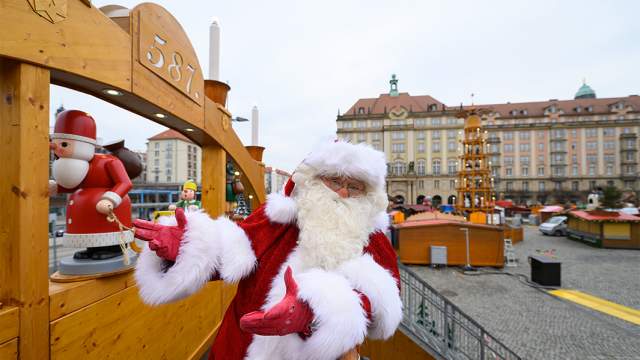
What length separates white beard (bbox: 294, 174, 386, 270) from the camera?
125 centimetres

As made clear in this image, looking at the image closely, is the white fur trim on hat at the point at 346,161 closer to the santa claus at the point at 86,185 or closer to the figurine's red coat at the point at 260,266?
the figurine's red coat at the point at 260,266

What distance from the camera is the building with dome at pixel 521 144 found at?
40.3 m

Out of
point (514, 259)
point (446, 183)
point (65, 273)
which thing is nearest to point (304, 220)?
point (65, 273)

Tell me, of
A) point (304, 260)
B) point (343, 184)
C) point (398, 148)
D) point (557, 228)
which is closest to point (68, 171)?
point (304, 260)

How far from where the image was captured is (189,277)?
1229 mm

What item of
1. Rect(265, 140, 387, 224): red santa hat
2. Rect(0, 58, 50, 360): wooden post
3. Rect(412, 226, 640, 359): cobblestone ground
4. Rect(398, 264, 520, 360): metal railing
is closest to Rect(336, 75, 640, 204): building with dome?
Rect(412, 226, 640, 359): cobblestone ground

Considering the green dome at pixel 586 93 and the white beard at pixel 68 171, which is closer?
the white beard at pixel 68 171

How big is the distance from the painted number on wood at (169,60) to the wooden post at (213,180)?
26.1 inches

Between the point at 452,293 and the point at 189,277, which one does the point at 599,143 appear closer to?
the point at 452,293

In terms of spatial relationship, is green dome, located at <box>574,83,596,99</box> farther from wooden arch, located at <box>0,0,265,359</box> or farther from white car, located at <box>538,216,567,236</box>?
wooden arch, located at <box>0,0,265,359</box>

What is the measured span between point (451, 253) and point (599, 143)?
2099 inches

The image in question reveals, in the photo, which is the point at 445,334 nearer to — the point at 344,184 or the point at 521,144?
the point at 344,184

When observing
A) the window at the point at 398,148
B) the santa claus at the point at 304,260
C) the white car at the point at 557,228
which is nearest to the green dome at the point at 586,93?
the window at the point at 398,148

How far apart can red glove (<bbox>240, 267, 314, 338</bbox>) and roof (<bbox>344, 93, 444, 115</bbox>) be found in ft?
144
